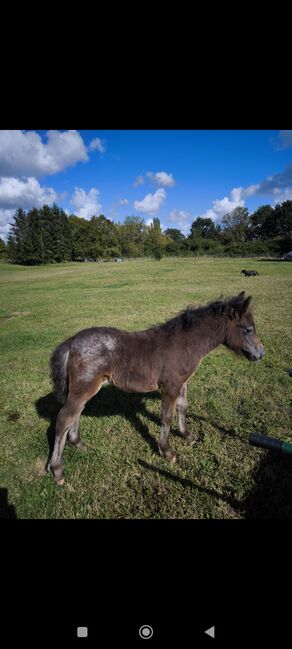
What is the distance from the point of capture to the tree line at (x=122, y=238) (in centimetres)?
6788

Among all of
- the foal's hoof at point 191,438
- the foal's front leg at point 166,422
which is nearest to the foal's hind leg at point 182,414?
the foal's hoof at point 191,438

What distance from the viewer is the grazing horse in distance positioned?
333 cm

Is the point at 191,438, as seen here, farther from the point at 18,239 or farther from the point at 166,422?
the point at 18,239

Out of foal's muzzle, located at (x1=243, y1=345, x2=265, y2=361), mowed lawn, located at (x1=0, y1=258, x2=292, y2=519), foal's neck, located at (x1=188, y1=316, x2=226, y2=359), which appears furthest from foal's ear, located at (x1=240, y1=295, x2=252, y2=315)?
mowed lawn, located at (x1=0, y1=258, x2=292, y2=519)

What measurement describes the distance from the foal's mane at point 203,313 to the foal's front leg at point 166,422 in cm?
90

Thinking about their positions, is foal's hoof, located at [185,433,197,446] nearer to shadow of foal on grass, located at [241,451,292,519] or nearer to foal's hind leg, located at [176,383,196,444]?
foal's hind leg, located at [176,383,196,444]

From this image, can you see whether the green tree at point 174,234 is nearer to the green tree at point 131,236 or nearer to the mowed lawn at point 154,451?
the green tree at point 131,236

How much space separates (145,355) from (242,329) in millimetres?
1269

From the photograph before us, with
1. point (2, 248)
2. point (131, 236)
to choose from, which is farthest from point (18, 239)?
point (131, 236)
